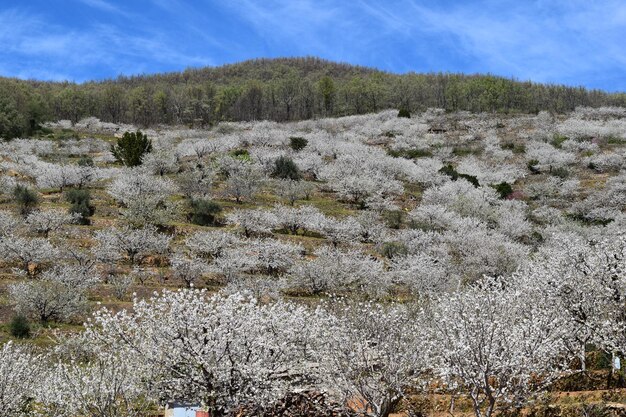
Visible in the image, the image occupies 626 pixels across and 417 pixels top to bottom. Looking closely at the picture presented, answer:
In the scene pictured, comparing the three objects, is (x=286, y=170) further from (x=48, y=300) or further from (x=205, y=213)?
(x=48, y=300)

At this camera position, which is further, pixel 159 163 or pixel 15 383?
pixel 159 163

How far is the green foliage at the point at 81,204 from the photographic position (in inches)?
1692

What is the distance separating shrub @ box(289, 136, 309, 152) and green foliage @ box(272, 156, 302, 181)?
14.1 m

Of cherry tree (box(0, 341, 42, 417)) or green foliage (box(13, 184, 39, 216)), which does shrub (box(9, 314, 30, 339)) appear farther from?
green foliage (box(13, 184, 39, 216))

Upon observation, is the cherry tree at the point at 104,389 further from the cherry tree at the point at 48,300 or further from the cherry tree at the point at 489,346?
the cherry tree at the point at 48,300

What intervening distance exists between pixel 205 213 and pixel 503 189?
115ft

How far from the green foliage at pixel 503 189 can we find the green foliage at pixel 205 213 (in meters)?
32.7

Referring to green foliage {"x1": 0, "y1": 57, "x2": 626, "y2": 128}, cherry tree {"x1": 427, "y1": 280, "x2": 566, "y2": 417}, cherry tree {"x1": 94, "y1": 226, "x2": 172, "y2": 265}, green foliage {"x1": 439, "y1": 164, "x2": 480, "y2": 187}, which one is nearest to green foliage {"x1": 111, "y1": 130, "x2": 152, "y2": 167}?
cherry tree {"x1": 94, "y1": 226, "x2": 172, "y2": 265}

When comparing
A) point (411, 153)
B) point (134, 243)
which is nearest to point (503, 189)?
point (411, 153)

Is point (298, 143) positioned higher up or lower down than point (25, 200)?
higher up

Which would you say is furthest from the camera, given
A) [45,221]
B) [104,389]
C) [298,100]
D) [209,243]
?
[298,100]

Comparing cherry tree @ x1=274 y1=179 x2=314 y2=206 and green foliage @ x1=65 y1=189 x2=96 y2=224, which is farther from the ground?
cherry tree @ x1=274 y1=179 x2=314 y2=206

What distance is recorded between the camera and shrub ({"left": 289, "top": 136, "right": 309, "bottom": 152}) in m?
81.0

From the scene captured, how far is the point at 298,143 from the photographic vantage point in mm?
81438
